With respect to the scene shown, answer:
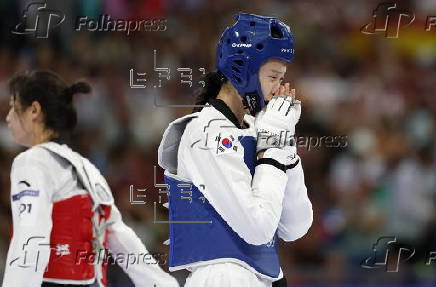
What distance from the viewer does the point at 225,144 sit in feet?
14.1

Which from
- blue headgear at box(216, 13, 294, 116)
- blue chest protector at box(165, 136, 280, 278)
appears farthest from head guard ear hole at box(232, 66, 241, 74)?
blue chest protector at box(165, 136, 280, 278)

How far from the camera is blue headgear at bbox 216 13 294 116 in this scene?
4.50 meters

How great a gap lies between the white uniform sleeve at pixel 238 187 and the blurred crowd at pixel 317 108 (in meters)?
3.12

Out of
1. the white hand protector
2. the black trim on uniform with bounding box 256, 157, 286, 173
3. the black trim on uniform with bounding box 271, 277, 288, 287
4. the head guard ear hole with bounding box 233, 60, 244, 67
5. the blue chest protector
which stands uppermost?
the head guard ear hole with bounding box 233, 60, 244, 67

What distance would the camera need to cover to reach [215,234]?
4.29 metres

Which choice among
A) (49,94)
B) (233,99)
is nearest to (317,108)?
(49,94)

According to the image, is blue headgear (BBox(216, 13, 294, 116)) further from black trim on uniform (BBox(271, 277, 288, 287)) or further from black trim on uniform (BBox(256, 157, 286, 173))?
black trim on uniform (BBox(271, 277, 288, 287))

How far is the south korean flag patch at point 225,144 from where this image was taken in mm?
4273

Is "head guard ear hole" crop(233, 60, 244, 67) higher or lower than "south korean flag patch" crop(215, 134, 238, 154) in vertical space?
higher

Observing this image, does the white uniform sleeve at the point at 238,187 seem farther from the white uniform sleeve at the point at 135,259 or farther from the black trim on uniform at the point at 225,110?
the white uniform sleeve at the point at 135,259

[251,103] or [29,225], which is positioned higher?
[251,103]

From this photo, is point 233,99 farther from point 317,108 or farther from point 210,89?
point 317,108

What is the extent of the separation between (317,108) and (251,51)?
260 inches

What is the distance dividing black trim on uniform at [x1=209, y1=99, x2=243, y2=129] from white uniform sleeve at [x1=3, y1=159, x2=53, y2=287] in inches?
51.3
